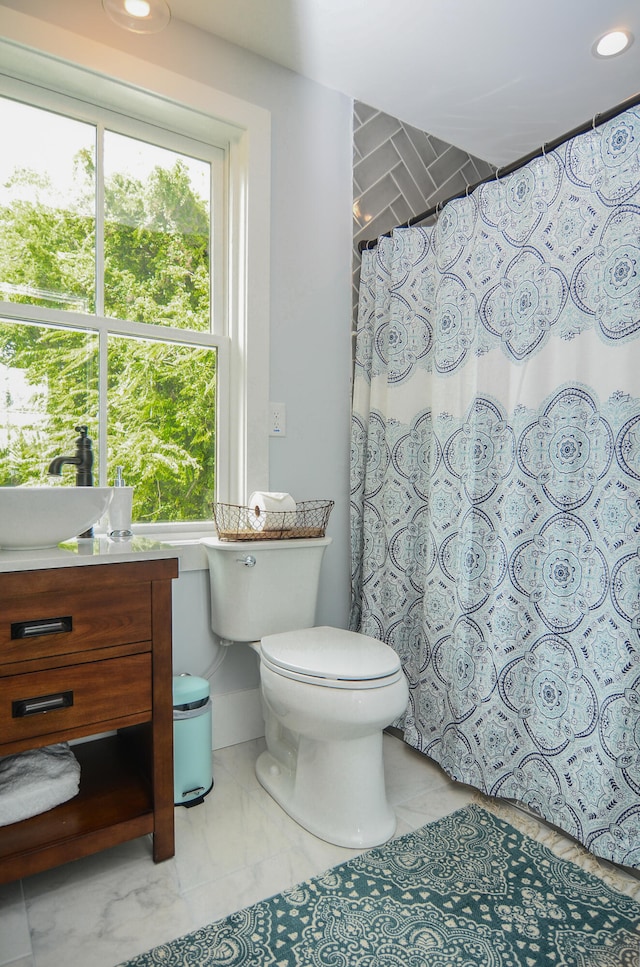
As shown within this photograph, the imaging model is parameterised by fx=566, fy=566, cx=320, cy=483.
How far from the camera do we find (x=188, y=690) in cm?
166

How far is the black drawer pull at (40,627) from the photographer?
47.3 inches

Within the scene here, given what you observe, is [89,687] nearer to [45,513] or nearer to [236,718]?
[45,513]

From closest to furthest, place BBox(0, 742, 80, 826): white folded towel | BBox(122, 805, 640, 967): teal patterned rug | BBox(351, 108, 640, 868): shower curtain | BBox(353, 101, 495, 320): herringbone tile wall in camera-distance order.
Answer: BBox(122, 805, 640, 967): teal patterned rug → BBox(0, 742, 80, 826): white folded towel → BBox(351, 108, 640, 868): shower curtain → BBox(353, 101, 495, 320): herringbone tile wall

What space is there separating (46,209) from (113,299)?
0.31 metres

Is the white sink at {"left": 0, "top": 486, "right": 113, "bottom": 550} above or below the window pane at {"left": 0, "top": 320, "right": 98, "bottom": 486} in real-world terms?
below

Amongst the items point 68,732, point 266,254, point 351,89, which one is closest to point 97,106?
point 266,254

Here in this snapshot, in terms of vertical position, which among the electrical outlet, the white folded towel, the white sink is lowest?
the white folded towel

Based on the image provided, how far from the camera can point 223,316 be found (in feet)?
6.78

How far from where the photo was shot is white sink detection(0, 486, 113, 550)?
48.1 inches

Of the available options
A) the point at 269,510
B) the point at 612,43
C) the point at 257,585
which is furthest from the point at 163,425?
the point at 612,43

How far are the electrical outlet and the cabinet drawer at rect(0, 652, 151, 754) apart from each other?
955 mm

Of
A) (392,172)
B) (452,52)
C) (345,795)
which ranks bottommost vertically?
(345,795)

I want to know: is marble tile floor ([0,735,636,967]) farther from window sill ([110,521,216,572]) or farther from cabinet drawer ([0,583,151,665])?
window sill ([110,521,216,572])

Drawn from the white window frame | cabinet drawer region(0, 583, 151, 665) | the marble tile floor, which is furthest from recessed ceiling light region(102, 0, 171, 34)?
the marble tile floor
